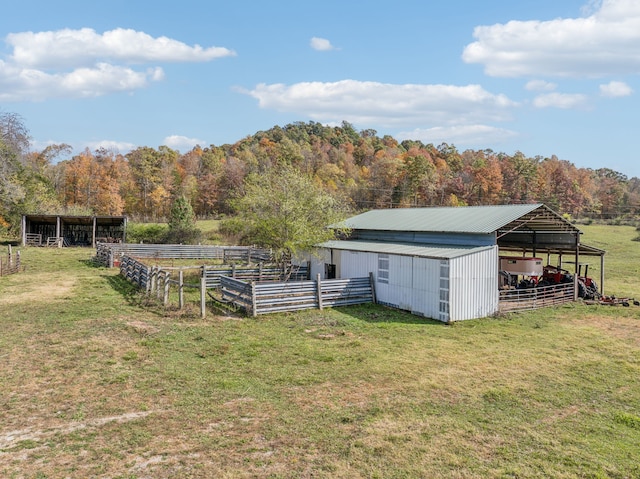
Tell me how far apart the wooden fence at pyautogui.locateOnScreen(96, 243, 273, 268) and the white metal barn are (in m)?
11.0

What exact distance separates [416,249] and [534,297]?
18.8 ft

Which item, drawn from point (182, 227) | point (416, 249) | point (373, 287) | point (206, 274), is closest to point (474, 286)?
point (416, 249)

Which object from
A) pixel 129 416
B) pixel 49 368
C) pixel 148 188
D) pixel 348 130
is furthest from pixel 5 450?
pixel 348 130

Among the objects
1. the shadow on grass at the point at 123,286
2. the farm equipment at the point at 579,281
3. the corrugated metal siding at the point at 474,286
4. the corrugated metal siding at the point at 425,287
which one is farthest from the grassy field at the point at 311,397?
the farm equipment at the point at 579,281

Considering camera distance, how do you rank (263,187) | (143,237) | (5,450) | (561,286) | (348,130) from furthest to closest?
(348,130), (143,237), (263,187), (561,286), (5,450)

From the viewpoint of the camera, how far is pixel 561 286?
2217 centimetres

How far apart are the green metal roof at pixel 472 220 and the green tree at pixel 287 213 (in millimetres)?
3146

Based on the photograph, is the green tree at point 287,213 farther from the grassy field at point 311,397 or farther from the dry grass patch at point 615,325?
the dry grass patch at point 615,325

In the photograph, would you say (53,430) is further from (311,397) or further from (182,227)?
(182,227)

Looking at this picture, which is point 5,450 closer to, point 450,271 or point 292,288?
point 292,288

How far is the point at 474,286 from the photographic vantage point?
17.9 m

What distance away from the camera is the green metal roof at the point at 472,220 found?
20.3m

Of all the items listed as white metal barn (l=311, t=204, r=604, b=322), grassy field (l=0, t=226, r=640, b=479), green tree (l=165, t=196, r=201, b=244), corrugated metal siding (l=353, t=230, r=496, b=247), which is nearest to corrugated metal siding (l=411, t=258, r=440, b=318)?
white metal barn (l=311, t=204, r=604, b=322)

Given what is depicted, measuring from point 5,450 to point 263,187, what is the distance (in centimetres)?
1939
